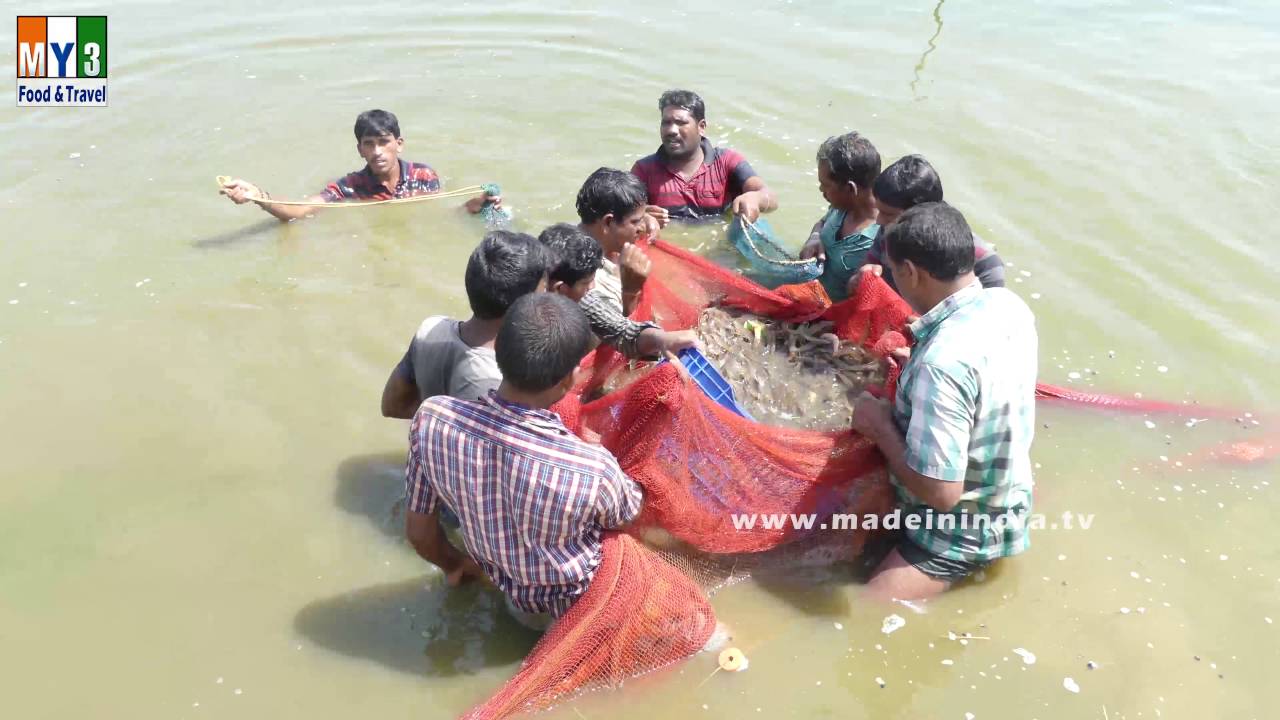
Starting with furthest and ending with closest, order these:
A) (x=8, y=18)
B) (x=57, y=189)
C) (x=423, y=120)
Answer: (x=8, y=18)
(x=423, y=120)
(x=57, y=189)

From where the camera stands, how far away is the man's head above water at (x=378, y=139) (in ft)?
20.7

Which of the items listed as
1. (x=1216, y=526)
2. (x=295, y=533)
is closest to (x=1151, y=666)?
(x=1216, y=526)

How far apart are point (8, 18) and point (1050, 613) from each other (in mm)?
12890

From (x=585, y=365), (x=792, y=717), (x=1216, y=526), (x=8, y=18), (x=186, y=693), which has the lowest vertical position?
(x=186, y=693)

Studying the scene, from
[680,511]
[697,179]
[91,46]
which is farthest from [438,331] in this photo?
[91,46]

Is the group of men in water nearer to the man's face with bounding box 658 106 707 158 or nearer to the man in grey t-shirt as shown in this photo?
the man in grey t-shirt

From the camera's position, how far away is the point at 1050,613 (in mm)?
3797

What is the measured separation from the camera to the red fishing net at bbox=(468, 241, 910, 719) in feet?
10.4

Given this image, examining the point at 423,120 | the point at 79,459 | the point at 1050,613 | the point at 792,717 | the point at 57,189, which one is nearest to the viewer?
the point at 792,717

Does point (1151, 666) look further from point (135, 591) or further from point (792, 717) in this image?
point (135, 591)

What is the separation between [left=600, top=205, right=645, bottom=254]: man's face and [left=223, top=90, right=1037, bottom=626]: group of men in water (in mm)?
10

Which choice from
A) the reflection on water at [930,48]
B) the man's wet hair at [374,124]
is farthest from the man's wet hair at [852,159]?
the reflection on water at [930,48]

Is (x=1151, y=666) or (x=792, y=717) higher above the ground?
(x=1151, y=666)

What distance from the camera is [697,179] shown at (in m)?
6.56
